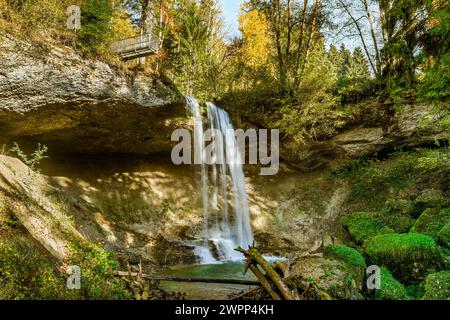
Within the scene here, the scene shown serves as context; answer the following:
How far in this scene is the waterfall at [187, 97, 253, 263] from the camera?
13.4 meters

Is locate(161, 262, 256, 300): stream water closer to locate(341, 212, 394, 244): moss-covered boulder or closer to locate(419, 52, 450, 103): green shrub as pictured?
locate(341, 212, 394, 244): moss-covered boulder

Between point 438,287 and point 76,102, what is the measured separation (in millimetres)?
9603

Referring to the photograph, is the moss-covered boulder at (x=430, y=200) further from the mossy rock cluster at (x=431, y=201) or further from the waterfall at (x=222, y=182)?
the waterfall at (x=222, y=182)

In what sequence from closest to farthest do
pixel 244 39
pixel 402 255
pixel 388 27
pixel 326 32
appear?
pixel 402 255
pixel 388 27
pixel 326 32
pixel 244 39

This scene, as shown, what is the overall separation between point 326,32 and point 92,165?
12.4m

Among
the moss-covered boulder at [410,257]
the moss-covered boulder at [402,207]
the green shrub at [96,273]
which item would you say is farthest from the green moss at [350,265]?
the moss-covered boulder at [402,207]

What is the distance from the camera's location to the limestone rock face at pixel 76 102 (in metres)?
8.64

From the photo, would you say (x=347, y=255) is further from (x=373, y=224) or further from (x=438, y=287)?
(x=373, y=224)

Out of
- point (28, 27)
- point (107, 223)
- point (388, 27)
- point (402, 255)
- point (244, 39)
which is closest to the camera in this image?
point (402, 255)

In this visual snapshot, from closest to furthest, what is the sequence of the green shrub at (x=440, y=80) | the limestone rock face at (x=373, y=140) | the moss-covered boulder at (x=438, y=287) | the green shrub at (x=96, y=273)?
the green shrub at (x=96, y=273) → the moss-covered boulder at (x=438, y=287) → the green shrub at (x=440, y=80) → the limestone rock face at (x=373, y=140)

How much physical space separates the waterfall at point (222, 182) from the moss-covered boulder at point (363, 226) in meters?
4.45
